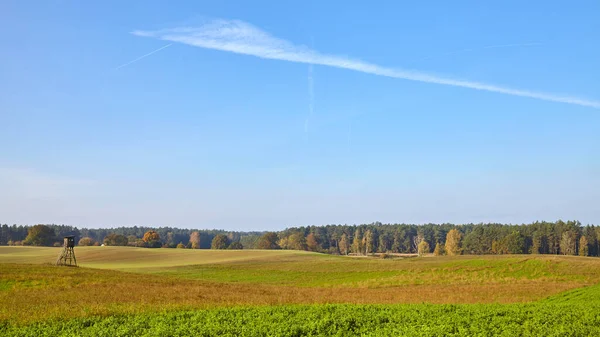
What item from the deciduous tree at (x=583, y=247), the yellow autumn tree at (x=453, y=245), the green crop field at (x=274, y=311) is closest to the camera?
the green crop field at (x=274, y=311)

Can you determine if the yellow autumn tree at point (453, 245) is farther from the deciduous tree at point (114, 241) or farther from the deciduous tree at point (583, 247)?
the deciduous tree at point (114, 241)

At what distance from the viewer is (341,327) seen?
17906mm

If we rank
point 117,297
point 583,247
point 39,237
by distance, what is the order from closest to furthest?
point 117,297 → point 583,247 → point 39,237

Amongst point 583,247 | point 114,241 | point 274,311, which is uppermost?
point 274,311

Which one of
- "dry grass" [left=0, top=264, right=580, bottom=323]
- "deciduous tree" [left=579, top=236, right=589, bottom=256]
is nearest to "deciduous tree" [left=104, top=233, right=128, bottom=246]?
"dry grass" [left=0, top=264, right=580, bottom=323]

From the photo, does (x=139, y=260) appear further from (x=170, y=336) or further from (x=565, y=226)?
(x=565, y=226)

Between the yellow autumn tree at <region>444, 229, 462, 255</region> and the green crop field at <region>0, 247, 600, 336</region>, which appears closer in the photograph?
the green crop field at <region>0, 247, 600, 336</region>

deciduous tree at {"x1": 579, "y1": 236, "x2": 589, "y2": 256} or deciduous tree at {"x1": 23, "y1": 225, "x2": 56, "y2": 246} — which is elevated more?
deciduous tree at {"x1": 579, "y1": 236, "x2": 589, "y2": 256}

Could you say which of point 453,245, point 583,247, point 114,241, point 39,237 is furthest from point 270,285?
point 583,247

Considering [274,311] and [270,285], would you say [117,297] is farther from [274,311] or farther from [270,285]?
[270,285]

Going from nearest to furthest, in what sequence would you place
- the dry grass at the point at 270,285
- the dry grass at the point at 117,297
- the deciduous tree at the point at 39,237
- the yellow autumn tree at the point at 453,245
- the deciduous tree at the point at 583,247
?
the dry grass at the point at 117,297, the dry grass at the point at 270,285, the deciduous tree at the point at 583,247, the deciduous tree at the point at 39,237, the yellow autumn tree at the point at 453,245

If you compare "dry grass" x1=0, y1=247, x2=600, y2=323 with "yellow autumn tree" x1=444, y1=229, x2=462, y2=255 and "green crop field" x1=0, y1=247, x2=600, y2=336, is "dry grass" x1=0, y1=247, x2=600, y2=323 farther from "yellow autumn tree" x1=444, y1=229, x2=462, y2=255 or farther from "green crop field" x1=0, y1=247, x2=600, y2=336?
"yellow autumn tree" x1=444, y1=229, x2=462, y2=255

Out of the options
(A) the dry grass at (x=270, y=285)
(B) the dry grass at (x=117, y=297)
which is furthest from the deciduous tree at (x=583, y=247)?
(B) the dry grass at (x=117, y=297)

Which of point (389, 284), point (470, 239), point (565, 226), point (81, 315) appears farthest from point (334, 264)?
point (565, 226)
